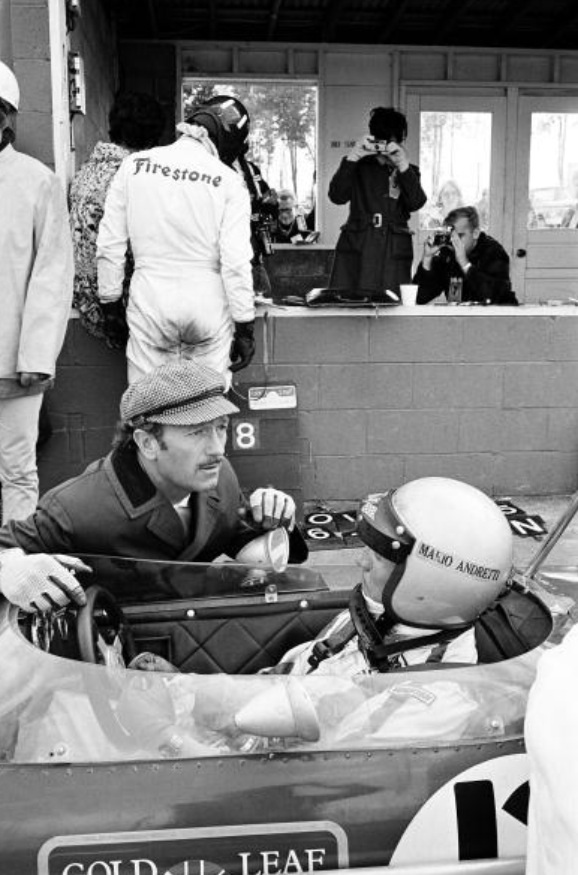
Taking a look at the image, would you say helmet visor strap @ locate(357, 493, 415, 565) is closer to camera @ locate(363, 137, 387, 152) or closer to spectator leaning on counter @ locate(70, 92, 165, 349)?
spectator leaning on counter @ locate(70, 92, 165, 349)

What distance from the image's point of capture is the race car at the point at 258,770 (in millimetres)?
1787

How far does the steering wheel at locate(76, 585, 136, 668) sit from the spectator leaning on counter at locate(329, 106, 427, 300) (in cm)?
429

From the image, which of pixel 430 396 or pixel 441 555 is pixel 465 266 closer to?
pixel 430 396

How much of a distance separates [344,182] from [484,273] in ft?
3.82

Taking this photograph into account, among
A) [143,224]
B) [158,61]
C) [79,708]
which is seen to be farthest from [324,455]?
[158,61]

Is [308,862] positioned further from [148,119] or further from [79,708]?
[148,119]

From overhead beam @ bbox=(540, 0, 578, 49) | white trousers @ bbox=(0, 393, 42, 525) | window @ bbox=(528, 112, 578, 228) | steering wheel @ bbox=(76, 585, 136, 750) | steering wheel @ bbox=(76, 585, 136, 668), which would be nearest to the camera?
steering wheel @ bbox=(76, 585, 136, 750)

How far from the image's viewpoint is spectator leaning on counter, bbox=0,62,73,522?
168 inches

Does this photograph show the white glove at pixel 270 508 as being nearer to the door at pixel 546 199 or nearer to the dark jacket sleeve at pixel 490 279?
the dark jacket sleeve at pixel 490 279

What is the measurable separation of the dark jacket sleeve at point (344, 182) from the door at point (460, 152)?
3.80 m

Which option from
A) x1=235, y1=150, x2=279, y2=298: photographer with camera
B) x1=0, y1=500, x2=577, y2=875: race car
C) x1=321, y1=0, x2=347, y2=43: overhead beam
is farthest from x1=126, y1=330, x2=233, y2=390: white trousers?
x1=321, y1=0, x2=347, y2=43: overhead beam

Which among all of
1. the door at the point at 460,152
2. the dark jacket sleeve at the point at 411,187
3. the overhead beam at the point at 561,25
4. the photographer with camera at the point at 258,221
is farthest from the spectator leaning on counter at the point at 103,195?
the overhead beam at the point at 561,25

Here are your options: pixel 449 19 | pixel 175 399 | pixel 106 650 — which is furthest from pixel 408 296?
pixel 449 19

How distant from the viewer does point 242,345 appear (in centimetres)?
506
